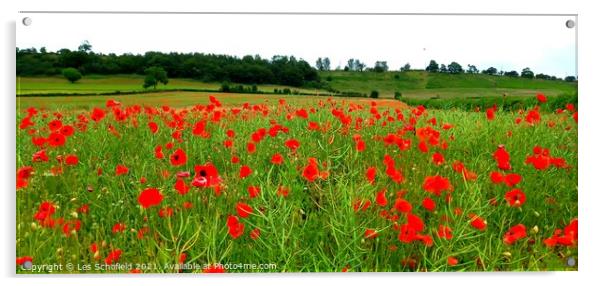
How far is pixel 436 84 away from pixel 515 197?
40.9 inches

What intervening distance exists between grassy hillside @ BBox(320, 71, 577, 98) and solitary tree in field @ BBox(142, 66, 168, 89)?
109 centimetres

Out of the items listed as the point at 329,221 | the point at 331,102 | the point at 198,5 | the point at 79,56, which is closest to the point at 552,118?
the point at 331,102

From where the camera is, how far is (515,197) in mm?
2680

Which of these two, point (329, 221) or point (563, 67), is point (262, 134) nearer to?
point (329, 221)

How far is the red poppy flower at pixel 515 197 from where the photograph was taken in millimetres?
2646

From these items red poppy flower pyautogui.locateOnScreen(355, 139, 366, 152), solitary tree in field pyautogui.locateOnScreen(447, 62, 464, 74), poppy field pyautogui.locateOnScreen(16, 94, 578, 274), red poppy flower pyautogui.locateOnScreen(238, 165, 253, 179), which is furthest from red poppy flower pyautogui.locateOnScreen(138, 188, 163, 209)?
solitary tree in field pyautogui.locateOnScreen(447, 62, 464, 74)

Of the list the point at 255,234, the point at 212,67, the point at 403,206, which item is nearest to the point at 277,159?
→ the point at 255,234

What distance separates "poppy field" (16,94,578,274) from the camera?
2.53 metres

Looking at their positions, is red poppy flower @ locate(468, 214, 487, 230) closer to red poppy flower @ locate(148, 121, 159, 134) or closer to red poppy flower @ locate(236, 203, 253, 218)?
red poppy flower @ locate(236, 203, 253, 218)

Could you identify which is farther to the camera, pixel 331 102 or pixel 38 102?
pixel 331 102

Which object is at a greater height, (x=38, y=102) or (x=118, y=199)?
(x=38, y=102)

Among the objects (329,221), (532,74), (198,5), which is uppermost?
(198,5)

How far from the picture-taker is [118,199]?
2721 millimetres
